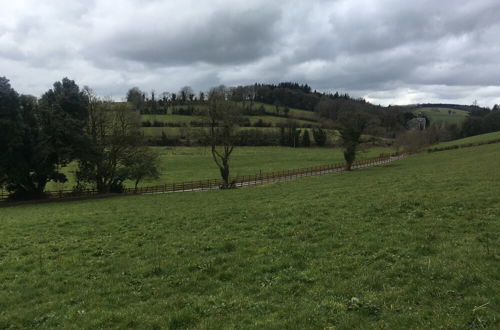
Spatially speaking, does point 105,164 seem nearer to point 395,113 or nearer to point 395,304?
point 395,304

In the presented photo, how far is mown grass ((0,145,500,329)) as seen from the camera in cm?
666

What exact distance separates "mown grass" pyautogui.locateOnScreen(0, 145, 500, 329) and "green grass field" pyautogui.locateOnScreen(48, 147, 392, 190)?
138ft

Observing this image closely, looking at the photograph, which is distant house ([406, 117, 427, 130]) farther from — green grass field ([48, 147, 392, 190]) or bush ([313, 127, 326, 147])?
green grass field ([48, 147, 392, 190])

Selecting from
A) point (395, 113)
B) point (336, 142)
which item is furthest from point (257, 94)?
point (336, 142)

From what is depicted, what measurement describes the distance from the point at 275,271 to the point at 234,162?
239ft

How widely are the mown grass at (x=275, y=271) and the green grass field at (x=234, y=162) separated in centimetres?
4217

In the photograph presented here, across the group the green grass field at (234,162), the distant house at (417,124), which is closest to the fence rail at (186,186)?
the green grass field at (234,162)

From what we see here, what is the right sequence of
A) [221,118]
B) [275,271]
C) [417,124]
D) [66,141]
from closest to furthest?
[275,271] → [66,141] → [221,118] → [417,124]

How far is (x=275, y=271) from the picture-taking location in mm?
9062

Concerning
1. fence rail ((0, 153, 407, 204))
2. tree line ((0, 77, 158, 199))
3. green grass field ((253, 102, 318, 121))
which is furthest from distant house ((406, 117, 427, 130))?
tree line ((0, 77, 158, 199))

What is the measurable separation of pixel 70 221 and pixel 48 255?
677 cm

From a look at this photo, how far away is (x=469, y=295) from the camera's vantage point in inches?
265

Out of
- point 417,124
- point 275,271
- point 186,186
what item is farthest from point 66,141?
point 417,124

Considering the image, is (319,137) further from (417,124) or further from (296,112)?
(417,124)
